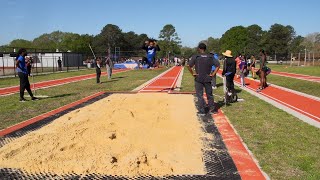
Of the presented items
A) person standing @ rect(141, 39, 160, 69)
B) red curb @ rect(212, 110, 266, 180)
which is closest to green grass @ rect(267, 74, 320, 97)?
person standing @ rect(141, 39, 160, 69)

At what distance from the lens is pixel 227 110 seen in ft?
35.1

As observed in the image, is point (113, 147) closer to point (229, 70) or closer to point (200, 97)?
point (200, 97)

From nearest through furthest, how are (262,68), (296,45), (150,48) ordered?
1. (150,48)
2. (262,68)
3. (296,45)

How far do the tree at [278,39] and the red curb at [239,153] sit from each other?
103680 millimetres

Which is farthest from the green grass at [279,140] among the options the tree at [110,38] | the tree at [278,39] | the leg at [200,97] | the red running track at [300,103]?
the tree at [110,38]

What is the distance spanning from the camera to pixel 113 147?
6207mm

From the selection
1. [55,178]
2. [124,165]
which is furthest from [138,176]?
[55,178]

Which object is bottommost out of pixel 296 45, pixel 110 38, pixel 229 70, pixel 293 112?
pixel 293 112

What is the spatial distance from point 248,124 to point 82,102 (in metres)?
6.56

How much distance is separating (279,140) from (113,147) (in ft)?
10.9

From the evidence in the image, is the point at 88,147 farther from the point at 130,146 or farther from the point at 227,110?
the point at 227,110

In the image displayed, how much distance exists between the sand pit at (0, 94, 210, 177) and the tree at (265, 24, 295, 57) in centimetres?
10368

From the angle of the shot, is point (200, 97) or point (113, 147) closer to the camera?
point (113, 147)

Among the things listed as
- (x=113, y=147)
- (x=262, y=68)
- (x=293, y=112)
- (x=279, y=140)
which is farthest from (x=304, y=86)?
(x=113, y=147)
